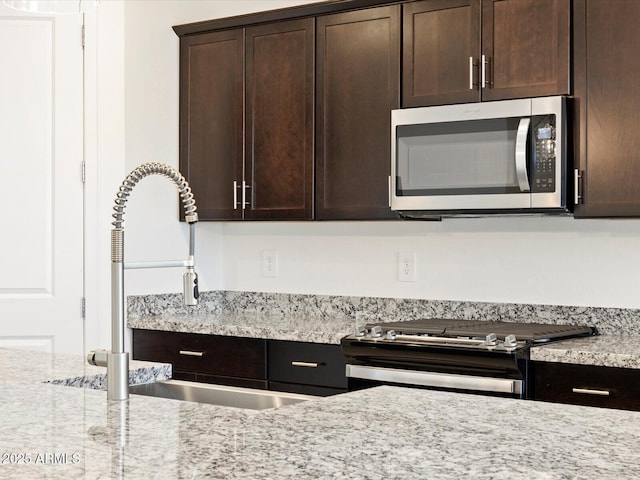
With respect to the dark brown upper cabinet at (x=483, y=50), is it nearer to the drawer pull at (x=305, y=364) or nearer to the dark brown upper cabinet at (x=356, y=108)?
the dark brown upper cabinet at (x=356, y=108)

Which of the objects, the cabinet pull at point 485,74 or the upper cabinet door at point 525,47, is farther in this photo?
the cabinet pull at point 485,74

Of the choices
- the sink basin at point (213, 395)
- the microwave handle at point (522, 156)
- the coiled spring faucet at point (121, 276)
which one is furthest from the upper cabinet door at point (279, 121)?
the coiled spring faucet at point (121, 276)

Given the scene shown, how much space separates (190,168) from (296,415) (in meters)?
2.72

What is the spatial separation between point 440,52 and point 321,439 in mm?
2301

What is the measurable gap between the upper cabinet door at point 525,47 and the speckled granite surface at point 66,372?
1690mm

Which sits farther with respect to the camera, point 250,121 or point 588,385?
point 250,121

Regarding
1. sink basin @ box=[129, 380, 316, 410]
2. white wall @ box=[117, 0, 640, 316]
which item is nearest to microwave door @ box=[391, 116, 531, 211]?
white wall @ box=[117, 0, 640, 316]

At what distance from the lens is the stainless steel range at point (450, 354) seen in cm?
289

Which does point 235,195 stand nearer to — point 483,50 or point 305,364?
point 305,364

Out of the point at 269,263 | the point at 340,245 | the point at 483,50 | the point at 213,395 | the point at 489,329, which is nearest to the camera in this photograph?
the point at 213,395

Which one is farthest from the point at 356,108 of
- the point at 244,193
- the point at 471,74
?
the point at 244,193

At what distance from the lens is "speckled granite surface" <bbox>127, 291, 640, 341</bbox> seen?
3.40 metres

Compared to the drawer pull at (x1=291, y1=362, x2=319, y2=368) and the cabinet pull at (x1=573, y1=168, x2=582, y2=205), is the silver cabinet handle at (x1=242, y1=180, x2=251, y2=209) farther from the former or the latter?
the cabinet pull at (x1=573, y1=168, x2=582, y2=205)

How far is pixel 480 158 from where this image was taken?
329 centimetres
